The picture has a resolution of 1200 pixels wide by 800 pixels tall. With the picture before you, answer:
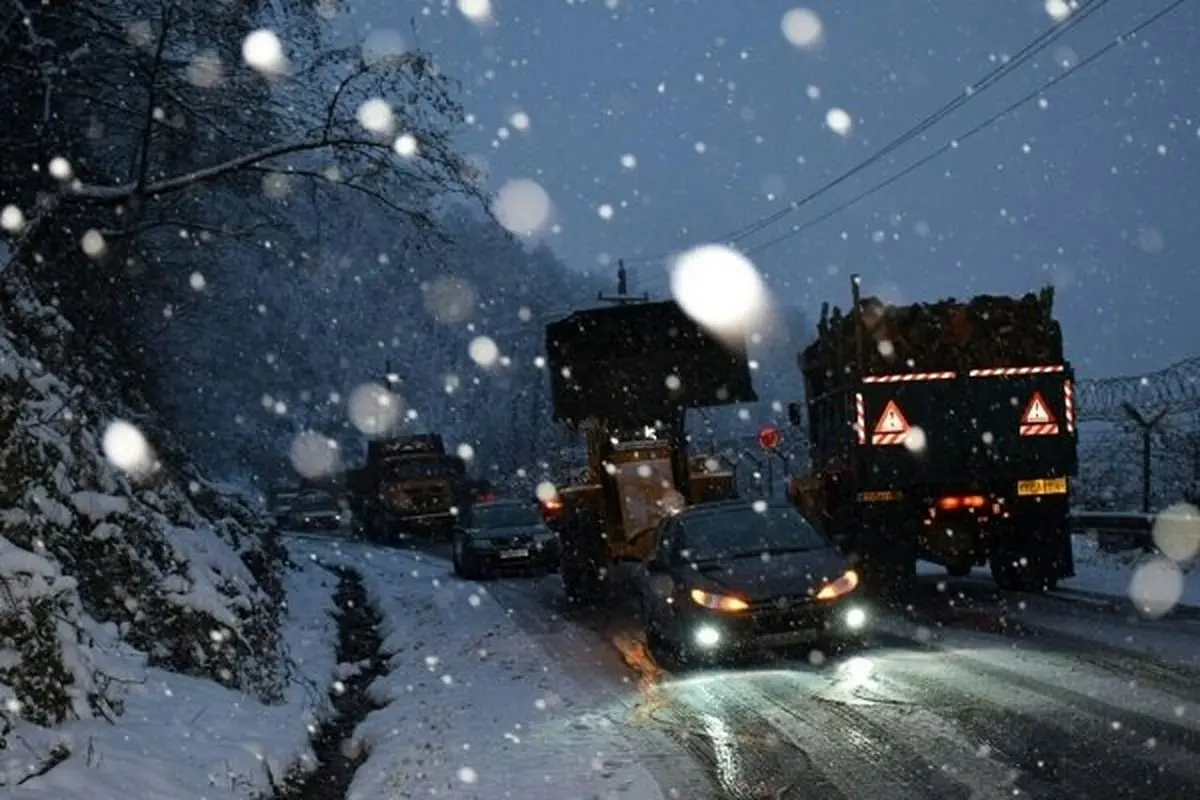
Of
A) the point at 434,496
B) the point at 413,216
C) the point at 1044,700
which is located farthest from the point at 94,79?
the point at 434,496

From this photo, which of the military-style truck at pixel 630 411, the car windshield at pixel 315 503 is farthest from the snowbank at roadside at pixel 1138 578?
the car windshield at pixel 315 503

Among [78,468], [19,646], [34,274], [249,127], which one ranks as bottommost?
[19,646]

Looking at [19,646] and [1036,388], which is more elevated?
[1036,388]

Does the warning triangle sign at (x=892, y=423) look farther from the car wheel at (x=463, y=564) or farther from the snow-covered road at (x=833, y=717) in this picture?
the car wheel at (x=463, y=564)

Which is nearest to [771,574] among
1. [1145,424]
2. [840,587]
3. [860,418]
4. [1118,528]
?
[840,587]

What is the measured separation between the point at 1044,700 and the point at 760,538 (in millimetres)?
4328

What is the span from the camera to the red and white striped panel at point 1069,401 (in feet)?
52.1

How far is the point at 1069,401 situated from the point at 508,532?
1283 centimetres

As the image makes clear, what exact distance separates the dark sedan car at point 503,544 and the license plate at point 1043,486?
1156cm

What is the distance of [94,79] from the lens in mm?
12773

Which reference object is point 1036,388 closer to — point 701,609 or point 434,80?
point 701,609

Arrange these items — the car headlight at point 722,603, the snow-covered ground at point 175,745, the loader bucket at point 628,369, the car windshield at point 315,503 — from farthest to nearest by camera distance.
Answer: the car windshield at point 315,503 < the loader bucket at point 628,369 < the car headlight at point 722,603 < the snow-covered ground at point 175,745

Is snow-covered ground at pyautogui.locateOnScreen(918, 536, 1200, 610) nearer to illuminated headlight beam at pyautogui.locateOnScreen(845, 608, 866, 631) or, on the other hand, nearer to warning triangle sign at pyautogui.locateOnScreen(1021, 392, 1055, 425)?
warning triangle sign at pyautogui.locateOnScreen(1021, 392, 1055, 425)

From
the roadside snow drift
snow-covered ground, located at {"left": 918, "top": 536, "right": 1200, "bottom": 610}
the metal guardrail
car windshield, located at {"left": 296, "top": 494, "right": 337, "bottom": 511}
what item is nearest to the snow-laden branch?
the roadside snow drift
